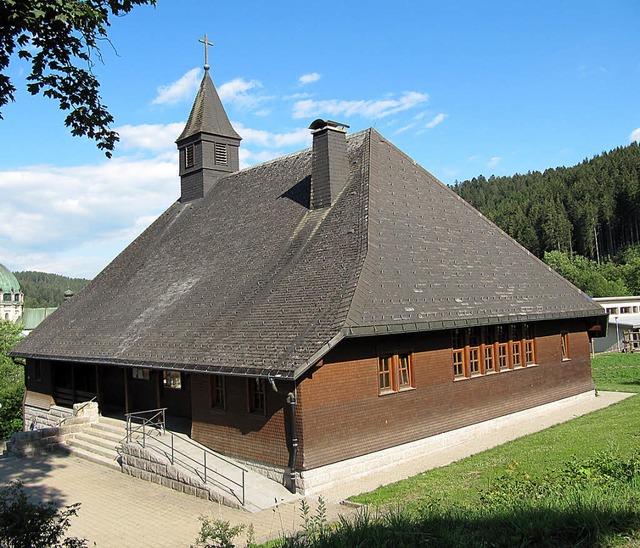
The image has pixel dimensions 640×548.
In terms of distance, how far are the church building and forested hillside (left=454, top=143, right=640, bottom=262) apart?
241 feet

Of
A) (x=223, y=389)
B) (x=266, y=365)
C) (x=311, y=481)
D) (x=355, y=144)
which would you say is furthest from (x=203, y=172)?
(x=311, y=481)

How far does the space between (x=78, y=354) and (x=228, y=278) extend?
556cm

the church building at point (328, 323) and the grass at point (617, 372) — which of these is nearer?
the church building at point (328, 323)

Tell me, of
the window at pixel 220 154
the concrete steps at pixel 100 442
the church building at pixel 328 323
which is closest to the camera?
the church building at pixel 328 323

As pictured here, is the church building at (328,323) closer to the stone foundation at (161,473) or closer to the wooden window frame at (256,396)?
the wooden window frame at (256,396)

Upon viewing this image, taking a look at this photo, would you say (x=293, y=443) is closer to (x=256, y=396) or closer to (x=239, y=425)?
(x=256, y=396)

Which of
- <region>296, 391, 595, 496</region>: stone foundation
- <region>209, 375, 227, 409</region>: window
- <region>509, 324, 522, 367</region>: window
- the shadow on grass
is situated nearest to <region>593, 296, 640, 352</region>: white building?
<region>509, 324, 522, 367</region>: window

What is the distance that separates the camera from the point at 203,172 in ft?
80.6

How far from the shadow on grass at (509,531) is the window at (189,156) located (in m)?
20.9

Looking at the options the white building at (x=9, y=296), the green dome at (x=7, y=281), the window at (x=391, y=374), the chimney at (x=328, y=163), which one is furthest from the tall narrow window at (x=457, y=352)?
the green dome at (x=7, y=281)

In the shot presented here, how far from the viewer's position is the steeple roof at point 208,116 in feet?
83.5

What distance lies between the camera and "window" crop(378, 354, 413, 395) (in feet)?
44.3

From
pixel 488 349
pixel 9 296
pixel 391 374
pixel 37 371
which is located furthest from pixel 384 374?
pixel 9 296

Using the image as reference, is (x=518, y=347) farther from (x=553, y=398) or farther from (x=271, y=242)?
(x=271, y=242)
